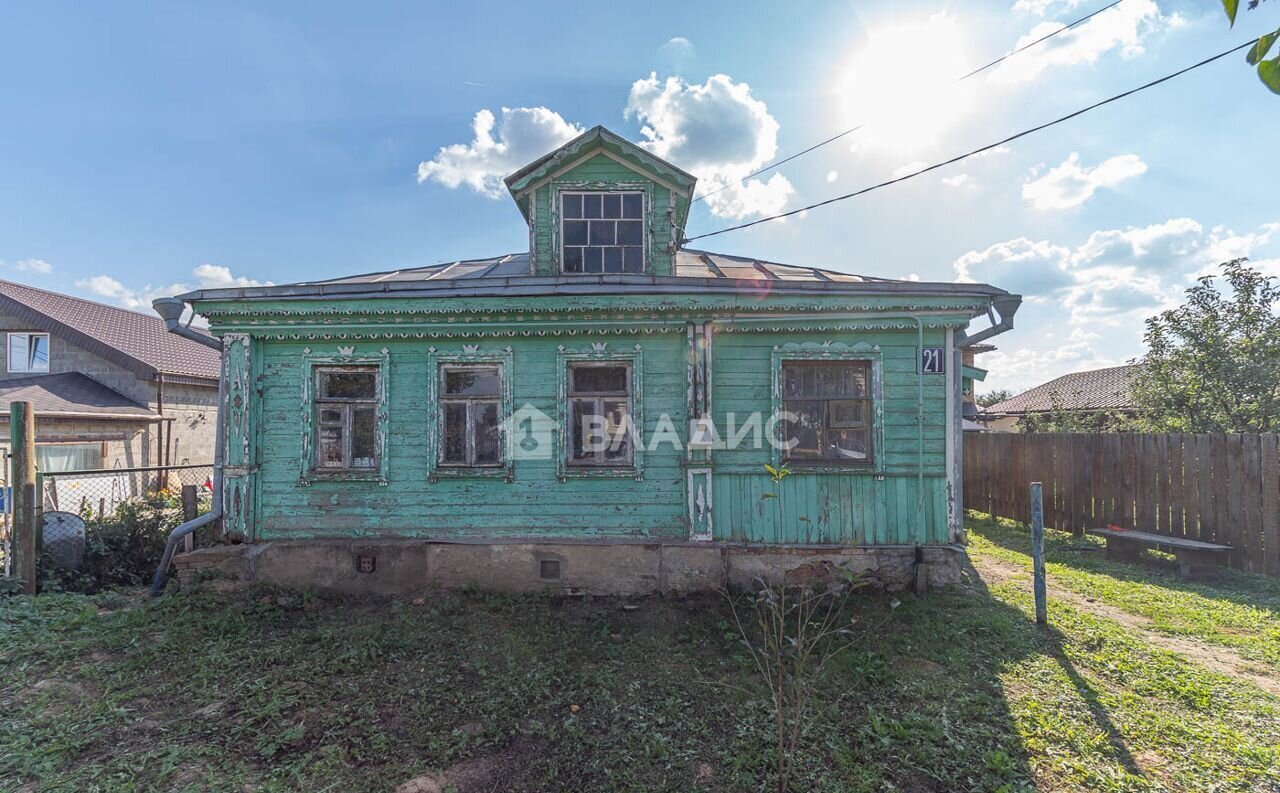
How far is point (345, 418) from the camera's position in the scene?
245 inches

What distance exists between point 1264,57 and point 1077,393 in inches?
1415

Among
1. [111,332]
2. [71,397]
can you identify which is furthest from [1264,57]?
[111,332]

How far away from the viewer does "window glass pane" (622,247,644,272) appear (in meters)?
7.09

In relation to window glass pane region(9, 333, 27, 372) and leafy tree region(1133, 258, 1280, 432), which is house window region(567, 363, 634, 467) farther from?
window glass pane region(9, 333, 27, 372)

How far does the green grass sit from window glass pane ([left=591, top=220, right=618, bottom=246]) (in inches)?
299

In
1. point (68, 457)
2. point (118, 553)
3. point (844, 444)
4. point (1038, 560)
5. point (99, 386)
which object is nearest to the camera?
point (1038, 560)

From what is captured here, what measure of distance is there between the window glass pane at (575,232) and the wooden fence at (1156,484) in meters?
9.15

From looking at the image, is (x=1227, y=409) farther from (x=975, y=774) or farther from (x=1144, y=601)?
(x=975, y=774)

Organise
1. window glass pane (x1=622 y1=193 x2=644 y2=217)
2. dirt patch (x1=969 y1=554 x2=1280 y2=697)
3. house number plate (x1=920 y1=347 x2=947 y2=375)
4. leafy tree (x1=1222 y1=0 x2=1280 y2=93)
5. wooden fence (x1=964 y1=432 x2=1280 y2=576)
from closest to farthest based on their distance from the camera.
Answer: leafy tree (x1=1222 y1=0 x2=1280 y2=93) → dirt patch (x1=969 y1=554 x2=1280 y2=697) → house number plate (x1=920 y1=347 x2=947 y2=375) → wooden fence (x1=964 y1=432 x2=1280 y2=576) → window glass pane (x1=622 y1=193 x2=644 y2=217)

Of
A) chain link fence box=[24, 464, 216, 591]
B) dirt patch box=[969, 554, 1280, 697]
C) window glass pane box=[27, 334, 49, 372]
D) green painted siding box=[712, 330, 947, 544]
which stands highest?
window glass pane box=[27, 334, 49, 372]

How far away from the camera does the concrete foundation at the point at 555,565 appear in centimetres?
584

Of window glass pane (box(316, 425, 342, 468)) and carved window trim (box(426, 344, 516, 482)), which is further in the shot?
window glass pane (box(316, 425, 342, 468))

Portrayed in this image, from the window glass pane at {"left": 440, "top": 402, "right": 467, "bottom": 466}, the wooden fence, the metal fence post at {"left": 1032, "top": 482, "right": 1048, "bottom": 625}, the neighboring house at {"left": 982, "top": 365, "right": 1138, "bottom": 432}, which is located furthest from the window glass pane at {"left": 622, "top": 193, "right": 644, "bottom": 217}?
the neighboring house at {"left": 982, "top": 365, "right": 1138, "bottom": 432}

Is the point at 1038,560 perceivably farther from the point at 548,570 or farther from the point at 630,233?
the point at 630,233
